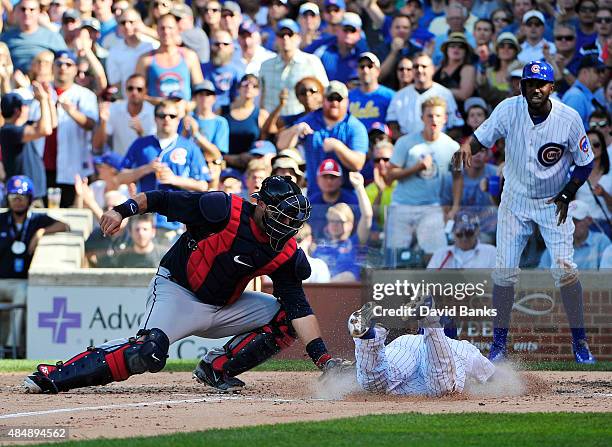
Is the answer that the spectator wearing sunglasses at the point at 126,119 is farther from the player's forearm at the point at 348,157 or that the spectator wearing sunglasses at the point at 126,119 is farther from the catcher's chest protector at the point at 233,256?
the catcher's chest protector at the point at 233,256

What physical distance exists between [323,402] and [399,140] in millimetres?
6010

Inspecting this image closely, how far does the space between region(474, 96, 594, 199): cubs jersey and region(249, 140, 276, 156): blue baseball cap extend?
407 centimetres

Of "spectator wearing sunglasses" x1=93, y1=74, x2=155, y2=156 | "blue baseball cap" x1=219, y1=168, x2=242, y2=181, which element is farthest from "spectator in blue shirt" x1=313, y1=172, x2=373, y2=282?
"spectator wearing sunglasses" x1=93, y1=74, x2=155, y2=156

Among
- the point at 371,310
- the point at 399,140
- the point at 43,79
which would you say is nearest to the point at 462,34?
the point at 399,140

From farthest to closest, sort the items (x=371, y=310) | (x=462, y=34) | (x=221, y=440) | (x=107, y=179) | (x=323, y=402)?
(x=462, y=34) < (x=107, y=179) < (x=323, y=402) < (x=371, y=310) < (x=221, y=440)

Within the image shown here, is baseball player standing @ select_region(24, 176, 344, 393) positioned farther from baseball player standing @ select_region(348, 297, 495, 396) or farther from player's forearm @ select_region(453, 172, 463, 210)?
player's forearm @ select_region(453, 172, 463, 210)

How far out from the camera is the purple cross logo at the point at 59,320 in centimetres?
1327

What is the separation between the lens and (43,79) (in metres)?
15.1

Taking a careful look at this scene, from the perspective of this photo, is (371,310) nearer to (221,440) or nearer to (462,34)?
(221,440)

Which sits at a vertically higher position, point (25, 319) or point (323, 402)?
point (323, 402)

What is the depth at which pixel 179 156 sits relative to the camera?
13820mm

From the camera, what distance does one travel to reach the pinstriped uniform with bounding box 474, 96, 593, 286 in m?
10.4

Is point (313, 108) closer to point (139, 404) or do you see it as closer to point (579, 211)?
point (579, 211)

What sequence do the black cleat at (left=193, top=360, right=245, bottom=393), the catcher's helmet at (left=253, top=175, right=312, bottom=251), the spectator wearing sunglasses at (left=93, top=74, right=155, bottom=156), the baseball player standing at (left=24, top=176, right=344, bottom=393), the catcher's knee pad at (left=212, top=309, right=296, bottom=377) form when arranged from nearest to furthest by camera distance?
1. the catcher's helmet at (left=253, top=175, right=312, bottom=251)
2. the baseball player standing at (left=24, top=176, right=344, bottom=393)
3. the catcher's knee pad at (left=212, top=309, right=296, bottom=377)
4. the black cleat at (left=193, top=360, right=245, bottom=393)
5. the spectator wearing sunglasses at (left=93, top=74, right=155, bottom=156)
